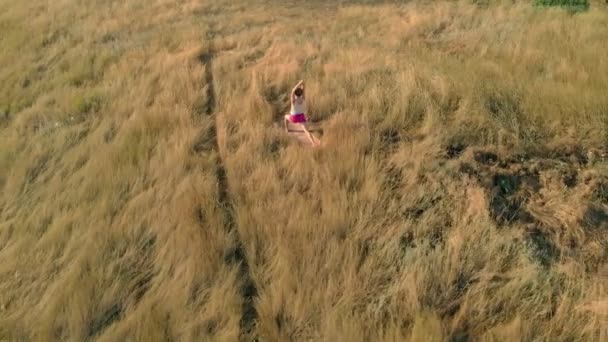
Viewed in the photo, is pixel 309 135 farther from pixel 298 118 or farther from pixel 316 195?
pixel 316 195

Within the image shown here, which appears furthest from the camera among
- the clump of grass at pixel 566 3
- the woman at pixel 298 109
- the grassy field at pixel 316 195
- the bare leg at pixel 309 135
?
the clump of grass at pixel 566 3

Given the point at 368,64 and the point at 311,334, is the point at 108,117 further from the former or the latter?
the point at 311,334

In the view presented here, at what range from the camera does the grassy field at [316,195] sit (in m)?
3.59

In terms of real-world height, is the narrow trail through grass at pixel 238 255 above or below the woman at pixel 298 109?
below

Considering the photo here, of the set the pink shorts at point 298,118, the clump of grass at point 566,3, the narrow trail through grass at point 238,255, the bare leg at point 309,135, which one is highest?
the clump of grass at point 566,3

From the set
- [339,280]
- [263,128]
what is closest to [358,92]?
[263,128]

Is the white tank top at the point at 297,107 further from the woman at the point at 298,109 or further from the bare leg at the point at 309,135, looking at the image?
the bare leg at the point at 309,135

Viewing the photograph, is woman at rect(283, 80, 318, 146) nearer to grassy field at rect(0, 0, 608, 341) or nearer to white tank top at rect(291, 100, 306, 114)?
white tank top at rect(291, 100, 306, 114)

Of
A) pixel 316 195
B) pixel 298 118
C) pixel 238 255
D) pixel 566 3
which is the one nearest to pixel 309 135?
pixel 298 118

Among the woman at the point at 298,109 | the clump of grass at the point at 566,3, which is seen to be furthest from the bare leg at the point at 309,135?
the clump of grass at the point at 566,3

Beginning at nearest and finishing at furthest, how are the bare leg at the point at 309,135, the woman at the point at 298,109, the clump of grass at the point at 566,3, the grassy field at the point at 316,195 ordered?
the grassy field at the point at 316,195, the bare leg at the point at 309,135, the woman at the point at 298,109, the clump of grass at the point at 566,3

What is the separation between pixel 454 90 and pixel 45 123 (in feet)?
15.5

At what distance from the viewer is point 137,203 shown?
471 cm

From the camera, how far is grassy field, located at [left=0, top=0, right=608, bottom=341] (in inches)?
141
